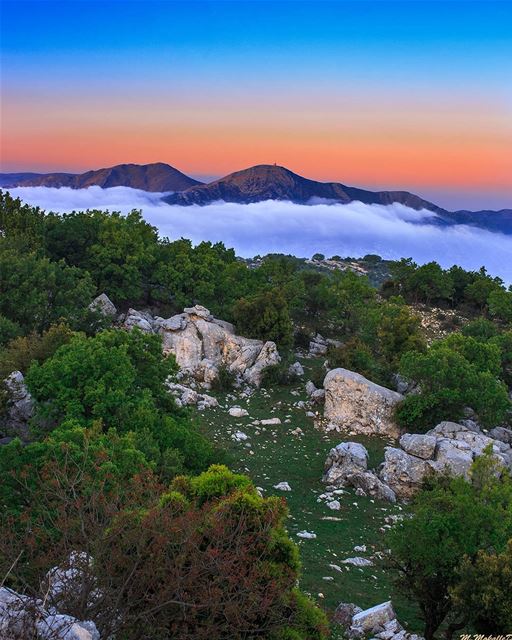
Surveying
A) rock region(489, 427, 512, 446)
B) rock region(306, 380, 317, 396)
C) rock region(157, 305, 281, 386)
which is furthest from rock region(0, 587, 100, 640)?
rock region(489, 427, 512, 446)

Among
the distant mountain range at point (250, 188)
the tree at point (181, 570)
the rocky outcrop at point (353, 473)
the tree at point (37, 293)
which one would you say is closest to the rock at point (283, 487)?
the rocky outcrop at point (353, 473)

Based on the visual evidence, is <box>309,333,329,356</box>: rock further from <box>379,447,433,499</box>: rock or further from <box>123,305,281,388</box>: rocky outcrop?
<box>379,447,433,499</box>: rock

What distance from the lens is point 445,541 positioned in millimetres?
11953

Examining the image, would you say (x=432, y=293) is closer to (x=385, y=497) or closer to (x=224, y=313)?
(x=224, y=313)

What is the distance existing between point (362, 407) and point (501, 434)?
6997mm

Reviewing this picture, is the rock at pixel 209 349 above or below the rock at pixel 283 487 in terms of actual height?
above

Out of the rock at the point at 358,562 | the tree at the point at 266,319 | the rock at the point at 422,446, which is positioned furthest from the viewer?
the tree at the point at 266,319

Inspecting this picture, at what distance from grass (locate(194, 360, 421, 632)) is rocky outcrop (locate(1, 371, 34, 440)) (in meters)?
6.98

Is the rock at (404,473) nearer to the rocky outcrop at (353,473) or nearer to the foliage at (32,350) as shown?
the rocky outcrop at (353,473)

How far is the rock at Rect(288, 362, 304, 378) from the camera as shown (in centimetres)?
3185

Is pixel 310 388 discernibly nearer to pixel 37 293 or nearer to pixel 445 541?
pixel 37 293

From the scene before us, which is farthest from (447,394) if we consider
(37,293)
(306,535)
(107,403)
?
(37,293)

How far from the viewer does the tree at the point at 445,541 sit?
39.4 ft

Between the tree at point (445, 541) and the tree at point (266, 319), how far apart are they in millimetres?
21489
